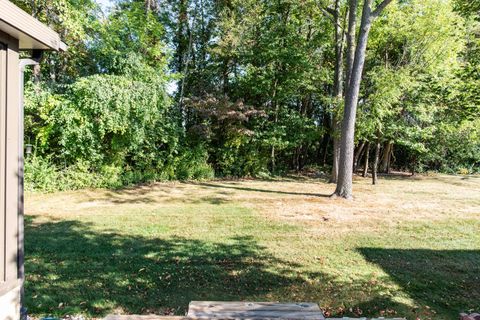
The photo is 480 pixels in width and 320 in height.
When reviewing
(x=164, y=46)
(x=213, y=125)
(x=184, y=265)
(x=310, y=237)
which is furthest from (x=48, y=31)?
(x=164, y=46)

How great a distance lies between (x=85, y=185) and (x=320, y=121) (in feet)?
39.6

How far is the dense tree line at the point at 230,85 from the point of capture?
9352 mm

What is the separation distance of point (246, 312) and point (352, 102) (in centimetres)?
747

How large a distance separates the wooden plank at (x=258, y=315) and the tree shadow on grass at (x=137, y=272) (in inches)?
29.6

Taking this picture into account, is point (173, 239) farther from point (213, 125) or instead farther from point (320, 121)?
point (320, 121)

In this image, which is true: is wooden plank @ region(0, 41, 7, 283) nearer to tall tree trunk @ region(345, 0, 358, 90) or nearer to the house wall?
the house wall

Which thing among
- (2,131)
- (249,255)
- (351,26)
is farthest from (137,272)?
(351,26)

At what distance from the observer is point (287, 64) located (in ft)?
44.2

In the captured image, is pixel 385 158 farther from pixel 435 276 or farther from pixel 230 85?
pixel 435 276

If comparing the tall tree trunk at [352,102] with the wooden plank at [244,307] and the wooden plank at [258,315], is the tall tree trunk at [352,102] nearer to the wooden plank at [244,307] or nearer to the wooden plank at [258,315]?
the wooden plank at [244,307]

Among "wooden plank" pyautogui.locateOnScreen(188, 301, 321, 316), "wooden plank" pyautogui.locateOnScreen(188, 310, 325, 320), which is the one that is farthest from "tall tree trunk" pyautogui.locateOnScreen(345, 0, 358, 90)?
"wooden plank" pyautogui.locateOnScreen(188, 310, 325, 320)

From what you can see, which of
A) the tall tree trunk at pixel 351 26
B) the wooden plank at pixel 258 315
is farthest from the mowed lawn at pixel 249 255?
the tall tree trunk at pixel 351 26

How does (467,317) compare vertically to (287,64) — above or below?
below

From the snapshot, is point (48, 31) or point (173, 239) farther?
point (173, 239)
